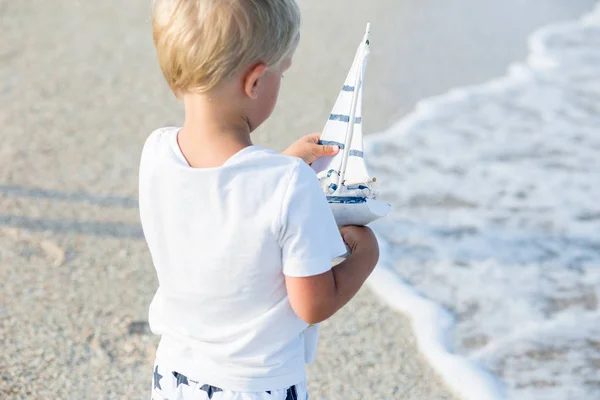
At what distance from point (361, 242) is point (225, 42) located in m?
0.51

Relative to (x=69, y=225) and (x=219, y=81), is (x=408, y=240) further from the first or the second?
(x=219, y=81)

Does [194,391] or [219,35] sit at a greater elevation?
[219,35]

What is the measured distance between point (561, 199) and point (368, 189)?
9.42 ft

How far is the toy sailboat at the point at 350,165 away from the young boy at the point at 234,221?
8 cm

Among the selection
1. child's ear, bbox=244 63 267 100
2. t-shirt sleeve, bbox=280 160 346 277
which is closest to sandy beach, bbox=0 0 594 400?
t-shirt sleeve, bbox=280 160 346 277

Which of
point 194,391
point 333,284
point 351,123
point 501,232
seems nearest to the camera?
point 333,284

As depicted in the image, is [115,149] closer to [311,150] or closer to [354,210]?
[311,150]

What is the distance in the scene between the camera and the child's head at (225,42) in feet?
4.37

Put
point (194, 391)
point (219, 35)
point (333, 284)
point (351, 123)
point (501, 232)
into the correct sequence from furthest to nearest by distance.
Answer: point (501, 232) < point (351, 123) < point (194, 391) < point (333, 284) < point (219, 35)

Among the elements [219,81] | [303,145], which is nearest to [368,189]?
[303,145]

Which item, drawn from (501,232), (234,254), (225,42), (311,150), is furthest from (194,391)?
(501,232)

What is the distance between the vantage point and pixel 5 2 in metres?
5.74

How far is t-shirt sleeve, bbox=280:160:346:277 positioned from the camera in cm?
134

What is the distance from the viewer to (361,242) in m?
1.61
